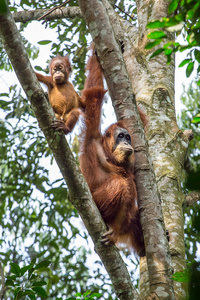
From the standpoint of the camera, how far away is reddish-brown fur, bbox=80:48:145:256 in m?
3.54

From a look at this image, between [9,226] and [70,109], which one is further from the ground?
[70,109]

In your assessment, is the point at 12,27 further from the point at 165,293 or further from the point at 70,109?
the point at 70,109

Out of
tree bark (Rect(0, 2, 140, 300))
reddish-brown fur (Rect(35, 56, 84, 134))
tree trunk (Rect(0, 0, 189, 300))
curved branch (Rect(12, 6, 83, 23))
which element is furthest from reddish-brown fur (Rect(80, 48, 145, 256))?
curved branch (Rect(12, 6, 83, 23))

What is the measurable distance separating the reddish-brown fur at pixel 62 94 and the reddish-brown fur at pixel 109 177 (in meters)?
0.52

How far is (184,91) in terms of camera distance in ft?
23.4

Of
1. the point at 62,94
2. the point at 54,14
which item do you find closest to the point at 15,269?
the point at 62,94

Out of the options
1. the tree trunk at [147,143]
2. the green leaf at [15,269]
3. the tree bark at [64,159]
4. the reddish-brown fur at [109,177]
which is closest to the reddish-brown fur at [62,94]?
the reddish-brown fur at [109,177]

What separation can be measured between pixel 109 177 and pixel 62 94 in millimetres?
1394

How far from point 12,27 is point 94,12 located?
1003 millimetres

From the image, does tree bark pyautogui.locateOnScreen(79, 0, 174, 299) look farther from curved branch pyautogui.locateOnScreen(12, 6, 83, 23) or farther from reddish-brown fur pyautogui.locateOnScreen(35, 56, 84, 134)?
curved branch pyautogui.locateOnScreen(12, 6, 83, 23)

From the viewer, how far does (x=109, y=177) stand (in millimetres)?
3783

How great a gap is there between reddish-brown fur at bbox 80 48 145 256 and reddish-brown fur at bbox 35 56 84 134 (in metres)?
0.52

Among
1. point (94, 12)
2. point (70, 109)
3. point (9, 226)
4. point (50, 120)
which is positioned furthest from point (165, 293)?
point (9, 226)

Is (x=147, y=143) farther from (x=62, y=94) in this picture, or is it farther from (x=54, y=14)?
(x=54, y=14)
